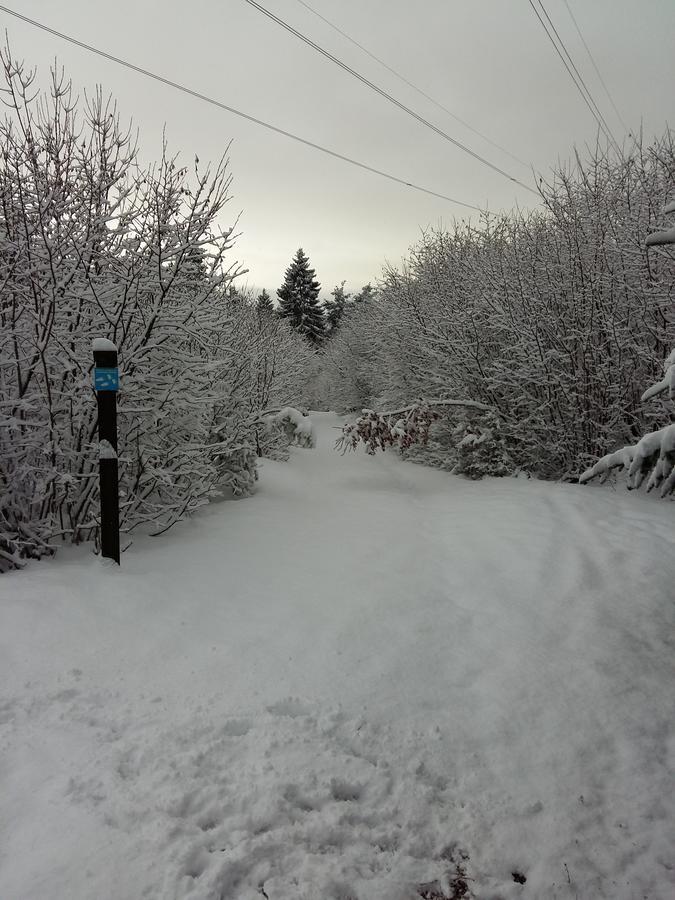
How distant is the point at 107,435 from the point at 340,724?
2.88m

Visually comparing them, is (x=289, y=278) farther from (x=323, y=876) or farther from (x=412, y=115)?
(x=323, y=876)

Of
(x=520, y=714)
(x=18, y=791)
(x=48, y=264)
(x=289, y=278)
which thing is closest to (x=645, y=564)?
(x=520, y=714)

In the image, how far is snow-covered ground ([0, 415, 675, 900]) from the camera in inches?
74.4

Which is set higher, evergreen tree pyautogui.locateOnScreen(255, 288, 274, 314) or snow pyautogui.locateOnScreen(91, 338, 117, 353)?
evergreen tree pyautogui.locateOnScreen(255, 288, 274, 314)

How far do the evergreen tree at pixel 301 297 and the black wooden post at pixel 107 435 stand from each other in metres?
39.3

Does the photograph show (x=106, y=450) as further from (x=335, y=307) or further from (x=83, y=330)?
(x=335, y=307)

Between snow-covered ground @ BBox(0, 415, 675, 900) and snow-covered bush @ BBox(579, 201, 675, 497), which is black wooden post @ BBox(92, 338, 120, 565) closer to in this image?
snow-covered ground @ BBox(0, 415, 675, 900)

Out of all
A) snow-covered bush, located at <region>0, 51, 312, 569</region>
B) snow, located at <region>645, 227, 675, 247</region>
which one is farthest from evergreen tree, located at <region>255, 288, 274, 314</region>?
snow, located at <region>645, 227, 675, 247</region>

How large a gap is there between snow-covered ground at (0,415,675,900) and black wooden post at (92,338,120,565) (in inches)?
10.2

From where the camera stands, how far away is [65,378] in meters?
4.78

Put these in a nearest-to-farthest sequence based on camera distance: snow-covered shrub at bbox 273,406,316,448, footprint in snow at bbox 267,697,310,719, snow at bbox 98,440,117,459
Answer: footprint in snow at bbox 267,697,310,719, snow at bbox 98,440,117,459, snow-covered shrub at bbox 273,406,316,448

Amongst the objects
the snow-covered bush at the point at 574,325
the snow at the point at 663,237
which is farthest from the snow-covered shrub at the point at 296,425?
the snow at the point at 663,237

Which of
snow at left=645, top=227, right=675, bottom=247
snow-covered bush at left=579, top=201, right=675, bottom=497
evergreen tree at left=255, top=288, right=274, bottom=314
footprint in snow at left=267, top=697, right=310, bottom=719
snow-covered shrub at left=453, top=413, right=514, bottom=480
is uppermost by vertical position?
evergreen tree at left=255, top=288, right=274, bottom=314

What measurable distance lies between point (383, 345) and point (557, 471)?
36.1 ft
